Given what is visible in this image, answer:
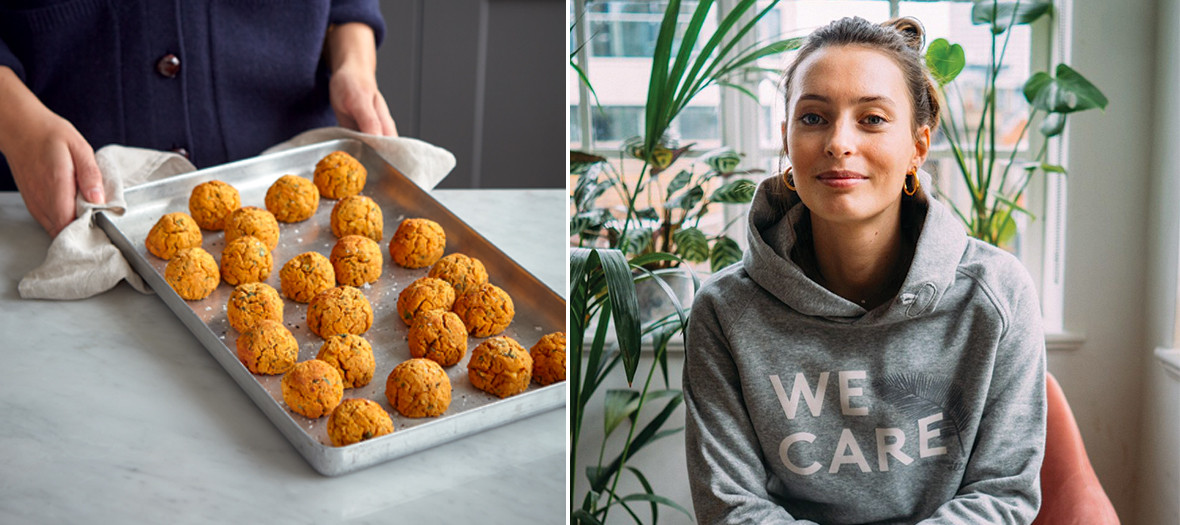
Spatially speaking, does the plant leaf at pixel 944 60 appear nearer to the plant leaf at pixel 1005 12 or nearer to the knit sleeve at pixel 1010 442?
the plant leaf at pixel 1005 12

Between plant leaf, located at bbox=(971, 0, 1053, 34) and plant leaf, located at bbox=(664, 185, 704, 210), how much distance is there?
0.34m

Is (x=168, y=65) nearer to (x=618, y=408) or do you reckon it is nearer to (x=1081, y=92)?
(x=618, y=408)

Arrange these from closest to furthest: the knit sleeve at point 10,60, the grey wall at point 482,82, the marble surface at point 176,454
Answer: the marble surface at point 176,454, the knit sleeve at point 10,60, the grey wall at point 482,82

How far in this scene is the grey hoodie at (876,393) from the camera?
79 centimetres

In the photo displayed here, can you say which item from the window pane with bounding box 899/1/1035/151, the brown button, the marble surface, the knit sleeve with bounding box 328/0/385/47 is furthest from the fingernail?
the window pane with bounding box 899/1/1035/151

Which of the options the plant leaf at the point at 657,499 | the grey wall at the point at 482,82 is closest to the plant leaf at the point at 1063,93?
the plant leaf at the point at 657,499

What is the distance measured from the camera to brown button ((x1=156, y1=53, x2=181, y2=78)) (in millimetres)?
1307

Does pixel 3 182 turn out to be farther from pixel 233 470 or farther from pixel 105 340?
pixel 233 470

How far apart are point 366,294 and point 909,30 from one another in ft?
2.08

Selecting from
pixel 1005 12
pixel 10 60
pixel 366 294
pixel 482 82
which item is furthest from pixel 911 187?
pixel 482 82

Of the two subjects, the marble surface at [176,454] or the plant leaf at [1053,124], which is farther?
the plant leaf at [1053,124]

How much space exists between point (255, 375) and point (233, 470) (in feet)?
0.43

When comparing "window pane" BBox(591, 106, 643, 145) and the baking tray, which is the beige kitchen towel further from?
"window pane" BBox(591, 106, 643, 145)

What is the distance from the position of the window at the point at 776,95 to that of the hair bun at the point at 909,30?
0.33 ft
